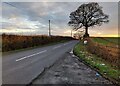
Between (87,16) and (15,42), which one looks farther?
(87,16)

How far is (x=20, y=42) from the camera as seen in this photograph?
29.6m

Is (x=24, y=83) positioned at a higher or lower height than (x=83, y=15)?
lower

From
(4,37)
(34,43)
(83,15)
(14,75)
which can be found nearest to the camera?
(14,75)

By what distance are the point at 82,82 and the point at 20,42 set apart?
Result: 21.7 meters

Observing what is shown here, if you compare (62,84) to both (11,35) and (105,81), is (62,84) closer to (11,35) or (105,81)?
(105,81)

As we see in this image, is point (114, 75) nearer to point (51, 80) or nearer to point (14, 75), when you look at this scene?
point (51, 80)

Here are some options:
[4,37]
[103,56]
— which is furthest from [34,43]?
[103,56]

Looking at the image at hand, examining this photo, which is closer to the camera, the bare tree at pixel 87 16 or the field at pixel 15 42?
the field at pixel 15 42

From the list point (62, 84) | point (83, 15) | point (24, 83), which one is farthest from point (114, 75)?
point (83, 15)

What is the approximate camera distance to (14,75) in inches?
405

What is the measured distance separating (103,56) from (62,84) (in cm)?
1002

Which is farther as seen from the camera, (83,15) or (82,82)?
(83,15)

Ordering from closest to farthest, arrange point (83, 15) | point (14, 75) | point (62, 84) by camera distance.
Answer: point (62, 84) → point (14, 75) → point (83, 15)

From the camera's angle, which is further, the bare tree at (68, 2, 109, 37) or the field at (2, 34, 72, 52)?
the bare tree at (68, 2, 109, 37)
